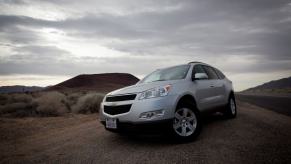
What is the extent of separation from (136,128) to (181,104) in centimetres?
110

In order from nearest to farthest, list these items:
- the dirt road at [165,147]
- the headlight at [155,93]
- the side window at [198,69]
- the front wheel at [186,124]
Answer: the dirt road at [165,147] < the headlight at [155,93] < the front wheel at [186,124] < the side window at [198,69]

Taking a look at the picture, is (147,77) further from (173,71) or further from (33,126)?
(33,126)

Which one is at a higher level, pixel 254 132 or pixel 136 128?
pixel 136 128

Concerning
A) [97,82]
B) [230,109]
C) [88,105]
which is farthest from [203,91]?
[97,82]

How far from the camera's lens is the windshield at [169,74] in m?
6.07

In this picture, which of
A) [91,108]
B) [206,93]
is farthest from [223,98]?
[91,108]

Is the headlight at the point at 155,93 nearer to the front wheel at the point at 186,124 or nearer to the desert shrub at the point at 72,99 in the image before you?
the front wheel at the point at 186,124

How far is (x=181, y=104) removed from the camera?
5145 mm

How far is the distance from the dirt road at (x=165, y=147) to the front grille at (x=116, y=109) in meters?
0.74

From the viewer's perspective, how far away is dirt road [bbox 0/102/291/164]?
4.21 m

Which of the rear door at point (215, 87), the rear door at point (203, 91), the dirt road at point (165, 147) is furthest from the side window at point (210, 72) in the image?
the dirt road at point (165, 147)

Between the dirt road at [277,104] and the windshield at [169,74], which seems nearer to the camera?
the windshield at [169,74]

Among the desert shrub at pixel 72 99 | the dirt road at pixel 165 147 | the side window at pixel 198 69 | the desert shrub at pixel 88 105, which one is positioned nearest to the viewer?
the dirt road at pixel 165 147

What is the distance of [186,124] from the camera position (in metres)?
5.19
